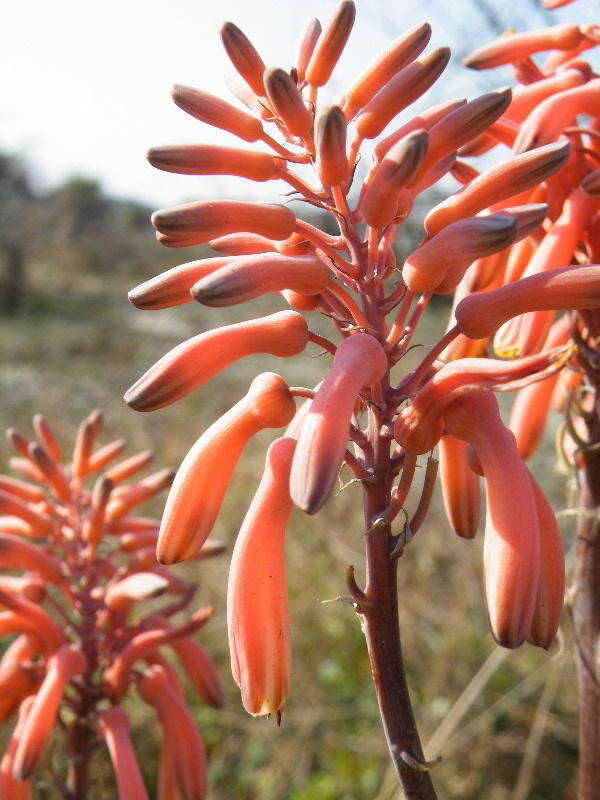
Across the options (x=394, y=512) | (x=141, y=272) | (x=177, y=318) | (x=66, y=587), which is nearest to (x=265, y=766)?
(x=66, y=587)

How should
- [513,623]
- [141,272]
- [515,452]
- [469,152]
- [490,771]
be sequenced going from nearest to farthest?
[513,623], [515,452], [469,152], [490,771], [141,272]

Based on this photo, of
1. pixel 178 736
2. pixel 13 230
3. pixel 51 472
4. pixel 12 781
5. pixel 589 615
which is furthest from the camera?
pixel 13 230

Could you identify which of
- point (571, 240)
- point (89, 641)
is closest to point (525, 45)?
point (571, 240)

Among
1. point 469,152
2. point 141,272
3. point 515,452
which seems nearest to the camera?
point 515,452

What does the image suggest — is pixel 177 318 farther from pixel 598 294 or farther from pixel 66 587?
pixel 598 294

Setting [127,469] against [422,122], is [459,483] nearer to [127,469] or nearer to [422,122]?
[422,122]

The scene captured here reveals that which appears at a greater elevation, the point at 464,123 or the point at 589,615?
the point at 464,123

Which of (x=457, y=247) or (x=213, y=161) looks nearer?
(x=457, y=247)

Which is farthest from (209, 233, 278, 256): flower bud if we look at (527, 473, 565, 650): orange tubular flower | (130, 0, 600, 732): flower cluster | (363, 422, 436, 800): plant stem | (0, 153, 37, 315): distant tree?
(0, 153, 37, 315): distant tree
